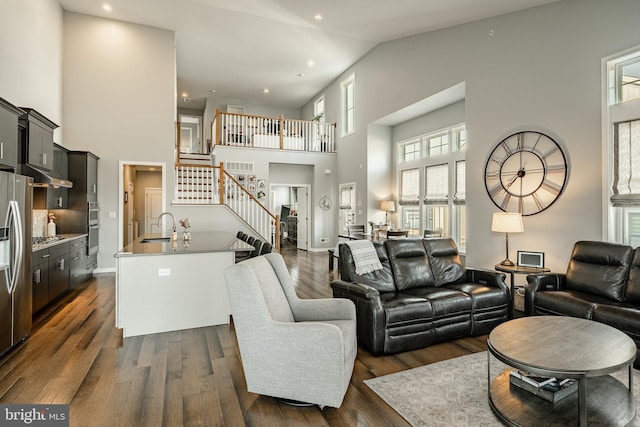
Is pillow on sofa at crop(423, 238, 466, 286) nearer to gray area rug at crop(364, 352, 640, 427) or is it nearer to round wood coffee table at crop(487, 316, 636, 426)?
gray area rug at crop(364, 352, 640, 427)

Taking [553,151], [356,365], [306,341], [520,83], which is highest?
[520,83]

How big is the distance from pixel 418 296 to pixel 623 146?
2.93 m

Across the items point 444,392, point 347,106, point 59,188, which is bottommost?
point 444,392

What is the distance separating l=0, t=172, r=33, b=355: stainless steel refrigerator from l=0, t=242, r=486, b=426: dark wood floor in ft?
0.75

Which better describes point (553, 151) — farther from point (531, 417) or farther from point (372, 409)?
point (372, 409)

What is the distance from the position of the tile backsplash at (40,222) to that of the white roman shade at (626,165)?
312 inches

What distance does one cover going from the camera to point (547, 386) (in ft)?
7.36

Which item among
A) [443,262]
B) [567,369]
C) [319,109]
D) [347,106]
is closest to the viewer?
[567,369]

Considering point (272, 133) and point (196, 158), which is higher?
point (272, 133)

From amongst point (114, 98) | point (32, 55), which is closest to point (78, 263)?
point (32, 55)

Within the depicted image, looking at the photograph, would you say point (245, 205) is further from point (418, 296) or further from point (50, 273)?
point (418, 296)

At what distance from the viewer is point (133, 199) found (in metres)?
10.3

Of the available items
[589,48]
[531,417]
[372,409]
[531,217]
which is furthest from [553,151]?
[372,409]

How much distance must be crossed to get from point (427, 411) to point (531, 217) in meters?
3.54
